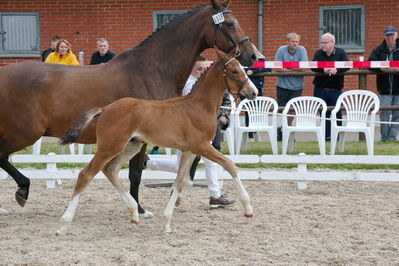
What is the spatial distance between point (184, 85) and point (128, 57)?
658 mm

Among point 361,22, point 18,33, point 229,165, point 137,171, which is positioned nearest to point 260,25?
point 361,22

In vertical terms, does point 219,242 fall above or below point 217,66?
below

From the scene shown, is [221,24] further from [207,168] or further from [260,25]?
[260,25]

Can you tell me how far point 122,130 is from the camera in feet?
19.9

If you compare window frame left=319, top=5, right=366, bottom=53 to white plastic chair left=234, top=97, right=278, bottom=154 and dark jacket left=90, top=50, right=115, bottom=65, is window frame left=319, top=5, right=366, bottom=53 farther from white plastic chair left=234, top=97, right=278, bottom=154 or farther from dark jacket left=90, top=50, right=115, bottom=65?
dark jacket left=90, top=50, right=115, bottom=65

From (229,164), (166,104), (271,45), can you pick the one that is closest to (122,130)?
(166,104)

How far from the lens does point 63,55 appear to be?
1117cm

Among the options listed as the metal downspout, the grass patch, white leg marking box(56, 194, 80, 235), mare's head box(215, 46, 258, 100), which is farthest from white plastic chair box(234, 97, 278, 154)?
white leg marking box(56, 194, 80, 235)

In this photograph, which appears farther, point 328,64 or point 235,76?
point 328,64

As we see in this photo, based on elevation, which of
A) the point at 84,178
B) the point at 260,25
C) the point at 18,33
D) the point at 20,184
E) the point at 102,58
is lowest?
the point at 20,184

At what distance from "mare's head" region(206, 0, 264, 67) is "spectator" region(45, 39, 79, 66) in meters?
4.72

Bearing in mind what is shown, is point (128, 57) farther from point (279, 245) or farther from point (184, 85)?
point (279, 245)

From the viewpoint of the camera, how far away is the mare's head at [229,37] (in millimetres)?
6668

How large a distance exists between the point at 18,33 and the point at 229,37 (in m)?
11.4
